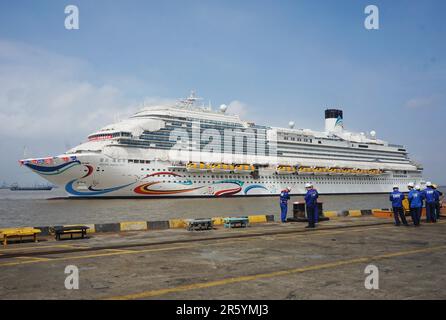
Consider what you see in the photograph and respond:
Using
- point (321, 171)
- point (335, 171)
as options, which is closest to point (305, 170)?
point (321, 171)

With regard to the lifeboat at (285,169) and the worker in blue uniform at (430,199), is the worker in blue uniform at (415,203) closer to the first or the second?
the worker in blue uniform at (430,199)

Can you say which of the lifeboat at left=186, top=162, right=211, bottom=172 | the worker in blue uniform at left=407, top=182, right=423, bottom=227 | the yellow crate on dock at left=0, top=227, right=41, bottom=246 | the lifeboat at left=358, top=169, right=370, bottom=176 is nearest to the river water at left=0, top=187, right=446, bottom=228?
the lifeboat at left=186, top=162, right=211, bottom=172

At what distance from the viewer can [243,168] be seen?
184 ft

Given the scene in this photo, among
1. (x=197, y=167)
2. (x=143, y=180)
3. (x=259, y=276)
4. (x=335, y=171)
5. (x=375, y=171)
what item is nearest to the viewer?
(x=259, y=276)

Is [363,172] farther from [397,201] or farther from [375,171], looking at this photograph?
[397,201]

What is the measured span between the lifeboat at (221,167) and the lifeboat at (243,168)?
0.91 m

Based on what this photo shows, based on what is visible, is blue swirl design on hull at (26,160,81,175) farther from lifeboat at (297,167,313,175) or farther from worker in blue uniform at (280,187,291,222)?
lifeboat at (297,167,313,175)

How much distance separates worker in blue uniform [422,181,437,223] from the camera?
16.5 m

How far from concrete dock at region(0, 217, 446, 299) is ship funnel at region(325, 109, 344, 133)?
7482 cm

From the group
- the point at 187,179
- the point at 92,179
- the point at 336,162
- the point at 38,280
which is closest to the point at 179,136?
the point at 187,179

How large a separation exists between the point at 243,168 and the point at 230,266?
160ft

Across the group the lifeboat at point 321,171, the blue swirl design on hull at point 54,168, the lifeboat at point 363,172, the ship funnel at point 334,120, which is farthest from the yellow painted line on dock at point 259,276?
the ship funnel at point 334,120

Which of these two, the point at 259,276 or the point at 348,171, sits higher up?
the point at 348,171

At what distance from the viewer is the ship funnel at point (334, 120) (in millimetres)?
84688
